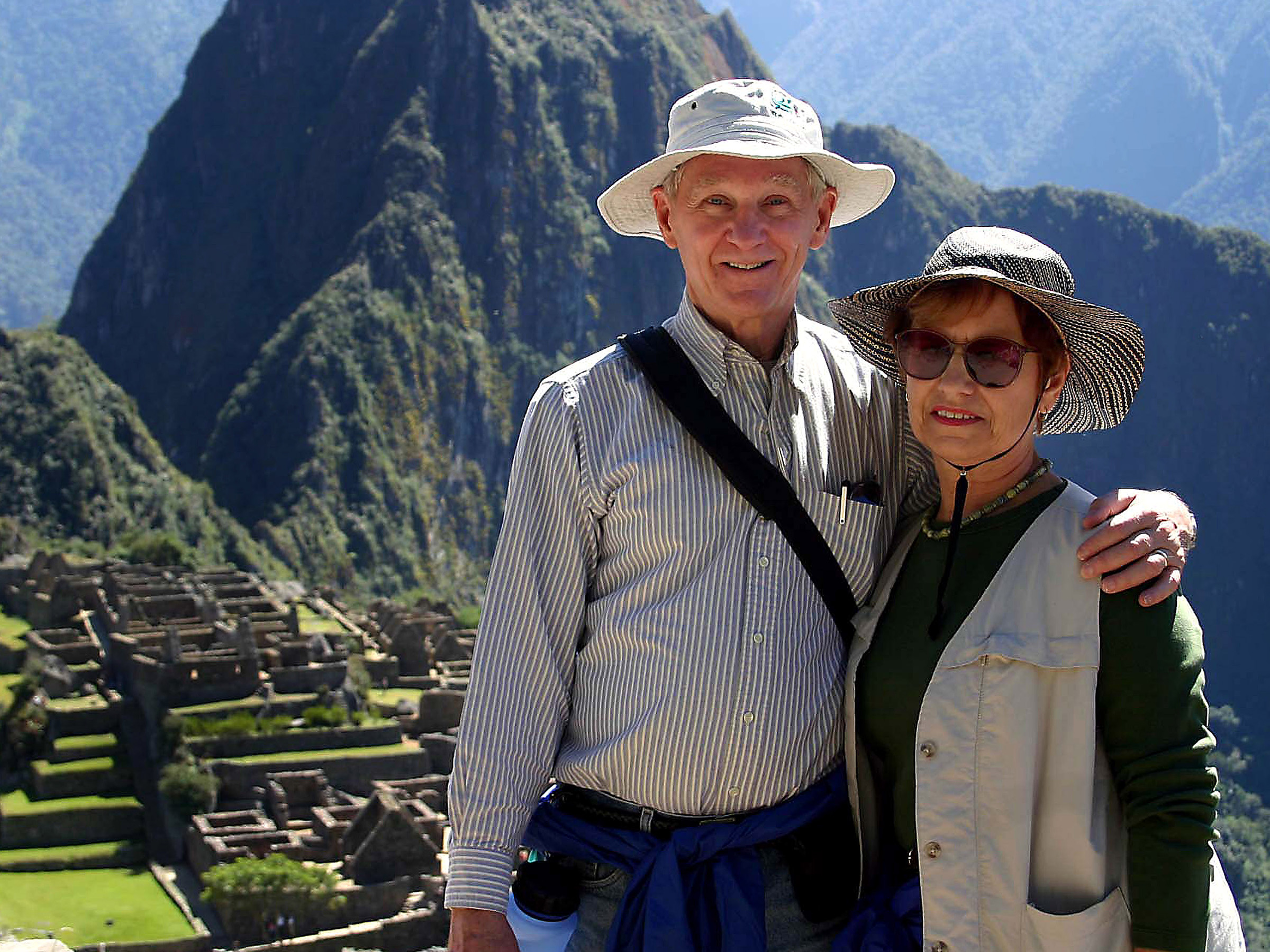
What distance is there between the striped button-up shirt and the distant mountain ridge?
165 m

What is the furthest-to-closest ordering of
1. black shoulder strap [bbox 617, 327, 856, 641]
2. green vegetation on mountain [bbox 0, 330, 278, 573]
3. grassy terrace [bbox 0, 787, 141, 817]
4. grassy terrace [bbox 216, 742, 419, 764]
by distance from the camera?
green vegetation on mountain [bbox 0, 330, 278, 573] < grassy terrace [bbox 216, 742, 419, 764] < grassy terrace [bbox 0, 787, 141, 817] < black shoulder strap [bbox 617, 327, 856, 641]

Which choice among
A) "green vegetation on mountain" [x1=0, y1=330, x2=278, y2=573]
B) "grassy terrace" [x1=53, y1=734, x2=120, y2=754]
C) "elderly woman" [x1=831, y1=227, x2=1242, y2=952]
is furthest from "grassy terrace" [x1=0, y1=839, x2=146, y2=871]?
"green vegetation on mountain" [x1=0, y1=330, x2=278, y2=573]

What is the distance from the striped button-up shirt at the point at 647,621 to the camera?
3.92m

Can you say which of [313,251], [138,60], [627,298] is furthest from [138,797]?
[138,60]

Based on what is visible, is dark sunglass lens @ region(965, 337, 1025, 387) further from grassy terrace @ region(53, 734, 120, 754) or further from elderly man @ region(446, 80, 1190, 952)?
grassy terrace @ region(53, 734, 120, 754)

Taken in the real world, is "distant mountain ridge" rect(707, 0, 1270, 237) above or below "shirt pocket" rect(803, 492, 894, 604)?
above

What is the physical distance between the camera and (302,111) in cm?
12631

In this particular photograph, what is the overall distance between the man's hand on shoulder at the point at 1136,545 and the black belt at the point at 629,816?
3.37ft

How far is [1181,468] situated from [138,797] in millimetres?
Result: 114907

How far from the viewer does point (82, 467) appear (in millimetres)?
70438

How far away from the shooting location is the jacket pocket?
3445 mm

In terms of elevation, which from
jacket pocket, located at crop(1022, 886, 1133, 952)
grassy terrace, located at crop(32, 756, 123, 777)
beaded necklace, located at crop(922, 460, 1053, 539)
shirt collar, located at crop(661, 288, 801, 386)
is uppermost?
shirt collar, located at crop(661, 288, 801, 386)

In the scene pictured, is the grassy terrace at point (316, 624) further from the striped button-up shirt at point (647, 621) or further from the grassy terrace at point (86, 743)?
the striped button-up shirt at point (647, 621)

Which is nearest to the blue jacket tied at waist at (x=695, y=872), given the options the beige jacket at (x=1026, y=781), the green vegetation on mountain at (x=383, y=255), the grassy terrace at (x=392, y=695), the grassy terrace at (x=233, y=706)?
the beige jacket at (x=1026, y=781)
